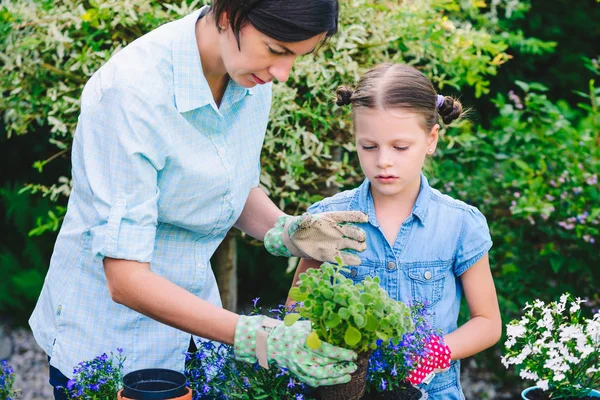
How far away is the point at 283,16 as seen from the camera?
168cm

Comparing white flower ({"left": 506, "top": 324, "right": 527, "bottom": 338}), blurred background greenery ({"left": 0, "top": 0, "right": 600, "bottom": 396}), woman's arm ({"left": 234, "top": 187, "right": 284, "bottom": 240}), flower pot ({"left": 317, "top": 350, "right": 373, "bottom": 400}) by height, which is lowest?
blurred background greenery ({"left": 0, "top": 0, "right": 600, "bottom": 396})

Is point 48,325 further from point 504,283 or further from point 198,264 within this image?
point 504,283

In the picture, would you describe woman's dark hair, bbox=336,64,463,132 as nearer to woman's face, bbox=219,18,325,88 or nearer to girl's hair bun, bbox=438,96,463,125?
girl's hair bun, bbox=438,96,463,125

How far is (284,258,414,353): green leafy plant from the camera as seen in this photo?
146 cm

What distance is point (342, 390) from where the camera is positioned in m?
1.56

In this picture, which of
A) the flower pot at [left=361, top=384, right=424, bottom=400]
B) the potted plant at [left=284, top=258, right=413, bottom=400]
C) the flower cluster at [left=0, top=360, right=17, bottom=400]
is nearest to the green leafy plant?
the potted plant at [left=284, top=258, right=413, bottom=400]

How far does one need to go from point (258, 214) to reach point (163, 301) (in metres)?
0.63

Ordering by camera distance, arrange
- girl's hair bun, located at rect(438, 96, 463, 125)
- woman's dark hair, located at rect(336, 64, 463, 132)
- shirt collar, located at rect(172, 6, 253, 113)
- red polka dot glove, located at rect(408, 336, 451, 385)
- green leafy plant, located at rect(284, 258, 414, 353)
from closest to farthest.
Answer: green leafy plant, located at rect(284, 258, 414, 353) < red polka dot glove, located at rect(408, 336, 451, 385) < shirt collar, located at rect(172, 6, 253, 113) < woman's dark hair, located at rect(336, 64, 463, 132) < girl's hair bun, located at rect(438, 96, 463, 125)

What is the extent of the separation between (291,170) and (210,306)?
1.47 meters

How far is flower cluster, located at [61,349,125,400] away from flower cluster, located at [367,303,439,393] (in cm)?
57

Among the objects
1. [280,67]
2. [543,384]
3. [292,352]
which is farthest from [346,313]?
[280,67]

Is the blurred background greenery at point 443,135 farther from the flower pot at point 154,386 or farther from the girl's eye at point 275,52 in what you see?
the flower pot at point 154,386

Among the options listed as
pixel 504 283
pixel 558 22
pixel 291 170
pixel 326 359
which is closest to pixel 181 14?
pixel 291 170

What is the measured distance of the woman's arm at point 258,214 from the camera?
2248mm
